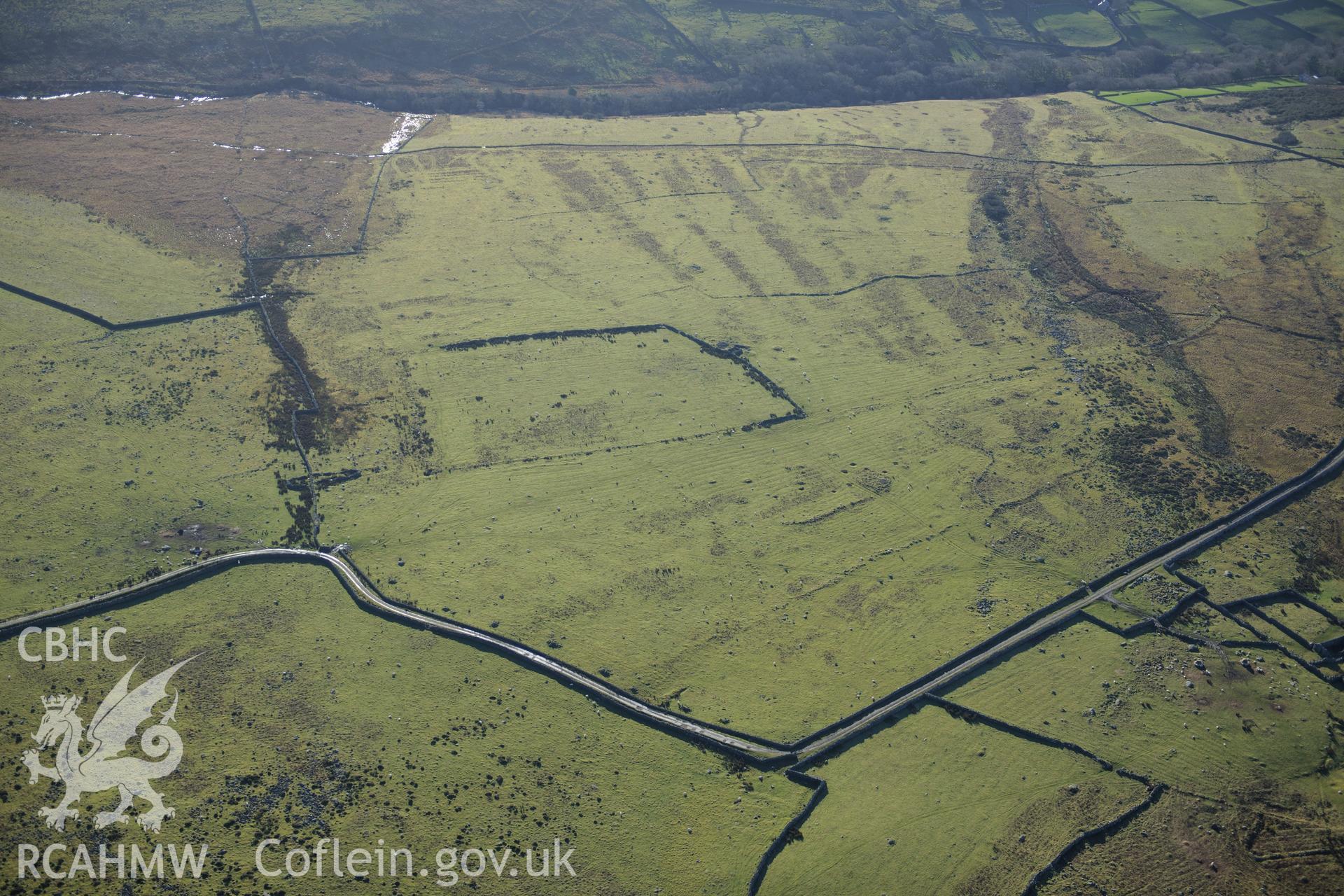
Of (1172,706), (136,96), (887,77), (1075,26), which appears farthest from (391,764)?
(1075,26)

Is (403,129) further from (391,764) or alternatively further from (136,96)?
(391,764)

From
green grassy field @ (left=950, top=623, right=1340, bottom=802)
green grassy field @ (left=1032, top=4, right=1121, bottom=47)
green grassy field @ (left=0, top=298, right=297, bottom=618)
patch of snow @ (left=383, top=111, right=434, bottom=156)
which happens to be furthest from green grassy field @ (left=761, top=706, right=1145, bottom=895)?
green grassy field @ (left=1032, top=4, right=1121, bottom=47)

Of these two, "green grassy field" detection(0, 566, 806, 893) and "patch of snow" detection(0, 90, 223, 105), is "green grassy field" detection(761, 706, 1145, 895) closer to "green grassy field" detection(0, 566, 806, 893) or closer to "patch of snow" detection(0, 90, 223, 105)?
"green grassy field" detection(0, 566, 806, 893)

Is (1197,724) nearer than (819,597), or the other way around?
(1197,724)

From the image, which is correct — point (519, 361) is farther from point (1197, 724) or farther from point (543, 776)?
point (1197, 724)

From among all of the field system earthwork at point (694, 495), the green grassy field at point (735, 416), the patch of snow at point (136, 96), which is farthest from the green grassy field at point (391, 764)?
the patch of snow at point (136, 96)

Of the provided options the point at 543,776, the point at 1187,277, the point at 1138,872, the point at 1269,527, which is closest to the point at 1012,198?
the point at 1187,277
